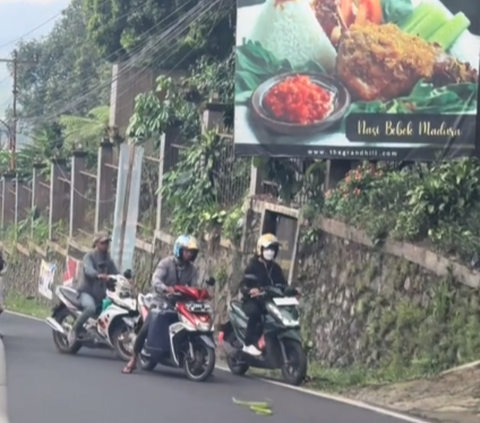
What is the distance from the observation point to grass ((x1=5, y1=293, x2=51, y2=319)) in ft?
104

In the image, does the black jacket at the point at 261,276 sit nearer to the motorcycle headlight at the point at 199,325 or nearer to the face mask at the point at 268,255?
the face mask at the point at 268,255

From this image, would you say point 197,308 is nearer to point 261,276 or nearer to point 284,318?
point 261,276

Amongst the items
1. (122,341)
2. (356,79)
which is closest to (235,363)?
(122,341)

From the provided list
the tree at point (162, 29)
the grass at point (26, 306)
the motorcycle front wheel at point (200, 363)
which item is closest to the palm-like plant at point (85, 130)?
the tree at point (162, 29)

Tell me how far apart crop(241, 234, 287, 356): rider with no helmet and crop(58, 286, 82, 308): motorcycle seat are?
333 cm

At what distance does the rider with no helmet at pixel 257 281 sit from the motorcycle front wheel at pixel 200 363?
0.63 metres

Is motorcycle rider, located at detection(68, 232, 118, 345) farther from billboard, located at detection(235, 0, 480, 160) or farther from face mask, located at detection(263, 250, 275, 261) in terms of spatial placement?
face mask, located at detection(263, 250, 275, 261)

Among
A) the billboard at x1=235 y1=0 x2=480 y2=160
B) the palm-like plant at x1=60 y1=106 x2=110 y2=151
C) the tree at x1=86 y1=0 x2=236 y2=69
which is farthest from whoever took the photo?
the palm-like plant at x1=60 y1=106 x2=110 y2=151

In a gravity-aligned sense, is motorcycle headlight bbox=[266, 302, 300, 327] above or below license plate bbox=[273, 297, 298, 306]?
below

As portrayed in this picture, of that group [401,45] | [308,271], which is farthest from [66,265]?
[401,45]

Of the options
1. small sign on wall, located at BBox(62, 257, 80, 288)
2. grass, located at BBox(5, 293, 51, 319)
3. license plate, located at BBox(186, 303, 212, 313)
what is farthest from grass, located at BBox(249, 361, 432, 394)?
grass, located at BBox(5, 293, 51, 319)

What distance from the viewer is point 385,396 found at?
40.4 ft

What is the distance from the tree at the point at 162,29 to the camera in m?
31.6

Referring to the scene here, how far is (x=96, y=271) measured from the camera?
1630 cm
